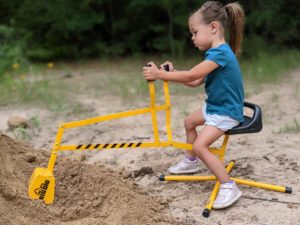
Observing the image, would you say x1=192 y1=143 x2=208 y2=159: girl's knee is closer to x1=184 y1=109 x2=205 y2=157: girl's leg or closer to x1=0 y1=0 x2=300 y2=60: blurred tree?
x1=184 y1=109 x2=205 y2=157: girl's leg

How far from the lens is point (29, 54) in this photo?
11891mm

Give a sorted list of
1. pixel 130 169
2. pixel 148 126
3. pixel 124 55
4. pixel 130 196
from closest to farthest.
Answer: pixel 130 196 < pixel 130 169 < pixel 148 126 < pixel 124 55

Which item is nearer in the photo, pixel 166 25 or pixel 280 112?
pixel 280 112

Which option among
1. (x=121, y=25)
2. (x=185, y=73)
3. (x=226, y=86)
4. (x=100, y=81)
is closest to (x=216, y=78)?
(x=226, y=86)

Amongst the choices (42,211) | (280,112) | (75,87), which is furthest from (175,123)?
(75,87)

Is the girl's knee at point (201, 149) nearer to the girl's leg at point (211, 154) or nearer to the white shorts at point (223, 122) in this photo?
the girl's leg at point (211, 154)

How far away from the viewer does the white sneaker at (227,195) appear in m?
3.49

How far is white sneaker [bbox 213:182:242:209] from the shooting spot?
3.49 metres

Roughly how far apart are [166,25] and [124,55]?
1.17m

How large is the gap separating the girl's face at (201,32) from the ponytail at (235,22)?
0.76ft

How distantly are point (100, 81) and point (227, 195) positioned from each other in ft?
17.7

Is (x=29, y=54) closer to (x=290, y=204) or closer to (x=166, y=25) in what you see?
(x=166, y=25)

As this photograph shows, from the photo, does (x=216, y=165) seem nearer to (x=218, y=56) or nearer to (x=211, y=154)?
(x=211, y=154)

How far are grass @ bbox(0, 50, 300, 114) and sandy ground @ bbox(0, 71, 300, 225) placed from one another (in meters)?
0.84
